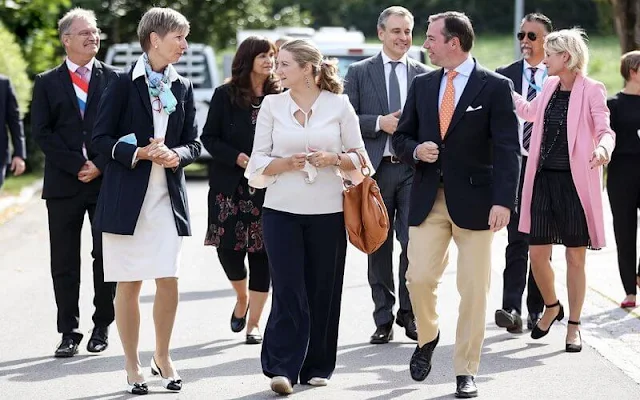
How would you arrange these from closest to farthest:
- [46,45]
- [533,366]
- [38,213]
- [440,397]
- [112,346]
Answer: [440,397]
[533,366]
[112,346]
[38,213]
[46,45]

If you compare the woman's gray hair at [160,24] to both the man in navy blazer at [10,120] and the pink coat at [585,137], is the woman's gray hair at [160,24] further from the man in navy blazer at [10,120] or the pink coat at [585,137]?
the man in navy blazer at [10,120]

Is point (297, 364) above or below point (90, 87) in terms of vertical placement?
below

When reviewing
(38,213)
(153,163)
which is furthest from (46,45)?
(153,163)

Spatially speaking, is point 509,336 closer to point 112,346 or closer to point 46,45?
point 112,346

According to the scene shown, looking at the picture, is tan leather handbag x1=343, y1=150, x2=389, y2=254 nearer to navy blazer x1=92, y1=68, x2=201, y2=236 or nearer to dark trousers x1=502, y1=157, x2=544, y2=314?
navy blazer x1=92, y1=68, x2=201, y2=236

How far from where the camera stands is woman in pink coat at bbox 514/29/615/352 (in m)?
Answer: 8.66

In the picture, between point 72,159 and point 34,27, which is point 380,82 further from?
point 34,27

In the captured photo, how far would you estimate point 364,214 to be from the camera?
7465 mm

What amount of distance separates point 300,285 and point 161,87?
4.28 feet

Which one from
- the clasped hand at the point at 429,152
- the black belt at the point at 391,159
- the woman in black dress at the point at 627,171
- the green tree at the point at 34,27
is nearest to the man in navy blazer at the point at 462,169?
the clasped hand at the point at 429,152

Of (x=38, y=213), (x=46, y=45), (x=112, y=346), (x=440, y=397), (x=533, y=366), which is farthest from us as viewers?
(x=46, y=45)

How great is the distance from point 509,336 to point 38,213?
9.45 meters

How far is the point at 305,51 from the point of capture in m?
7.42

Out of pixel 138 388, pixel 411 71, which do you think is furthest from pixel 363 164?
pixel 411 71
